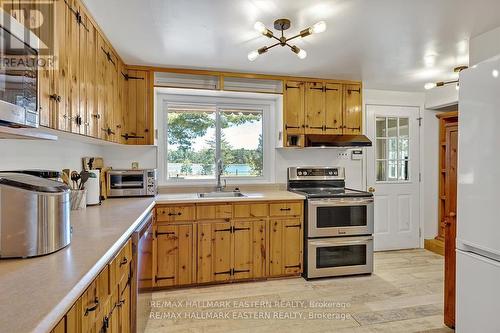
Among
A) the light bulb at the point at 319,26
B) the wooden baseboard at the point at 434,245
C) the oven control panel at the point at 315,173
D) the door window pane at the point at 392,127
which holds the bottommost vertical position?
the wooden baseboard at the point at 434,245

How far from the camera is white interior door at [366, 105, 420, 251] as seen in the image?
412 centimetres

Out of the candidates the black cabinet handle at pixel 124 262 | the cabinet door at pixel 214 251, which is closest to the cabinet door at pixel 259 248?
the cabinet door at pixel 214 251

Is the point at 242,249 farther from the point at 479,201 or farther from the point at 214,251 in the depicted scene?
the point at 479,201

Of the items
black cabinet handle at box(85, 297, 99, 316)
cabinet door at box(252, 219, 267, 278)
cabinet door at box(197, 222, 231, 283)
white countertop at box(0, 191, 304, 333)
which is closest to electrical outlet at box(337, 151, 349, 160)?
cabinet door at box(252, 219, 267, 278)

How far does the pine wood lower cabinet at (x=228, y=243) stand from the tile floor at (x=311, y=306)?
14cm

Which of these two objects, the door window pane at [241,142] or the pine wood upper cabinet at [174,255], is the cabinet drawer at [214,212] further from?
the door window pane at [241,142]

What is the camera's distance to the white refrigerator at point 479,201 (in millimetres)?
1584

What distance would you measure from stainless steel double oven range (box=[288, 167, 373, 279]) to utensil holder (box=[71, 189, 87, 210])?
213 centimetres

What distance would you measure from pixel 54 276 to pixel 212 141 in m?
2.78

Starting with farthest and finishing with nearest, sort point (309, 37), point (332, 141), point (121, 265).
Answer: point (332, 141) < point (309, 37) < point (121, 265)

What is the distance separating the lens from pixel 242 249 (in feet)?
9.94

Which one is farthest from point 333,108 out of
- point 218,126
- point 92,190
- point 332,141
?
point 92,190

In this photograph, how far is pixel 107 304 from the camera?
1.31 m

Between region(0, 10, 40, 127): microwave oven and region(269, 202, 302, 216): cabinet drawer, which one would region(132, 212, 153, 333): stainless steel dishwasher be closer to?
region(0, 10, 40, 127): microwave oven
